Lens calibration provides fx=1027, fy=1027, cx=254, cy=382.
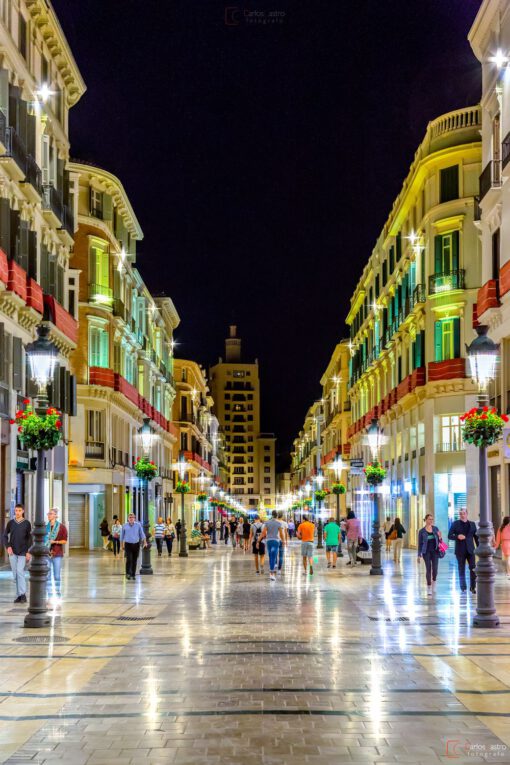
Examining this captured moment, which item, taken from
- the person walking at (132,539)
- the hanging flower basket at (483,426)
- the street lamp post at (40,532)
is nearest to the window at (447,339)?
the person walking at (132,539)

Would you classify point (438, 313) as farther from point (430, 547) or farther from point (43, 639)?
point (43, 639)

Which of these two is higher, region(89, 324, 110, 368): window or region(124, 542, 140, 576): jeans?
region(89, 324, 110, 368): window

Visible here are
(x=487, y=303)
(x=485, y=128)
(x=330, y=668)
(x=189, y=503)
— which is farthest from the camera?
(x=189, y=503)

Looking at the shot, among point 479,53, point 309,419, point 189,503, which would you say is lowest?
point 189,503

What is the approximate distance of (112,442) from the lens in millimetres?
53438

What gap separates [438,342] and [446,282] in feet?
9.14

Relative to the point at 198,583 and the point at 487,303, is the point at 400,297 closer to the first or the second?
the point at 487,303

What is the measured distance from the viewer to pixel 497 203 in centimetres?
3222

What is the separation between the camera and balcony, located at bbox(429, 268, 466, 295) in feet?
146

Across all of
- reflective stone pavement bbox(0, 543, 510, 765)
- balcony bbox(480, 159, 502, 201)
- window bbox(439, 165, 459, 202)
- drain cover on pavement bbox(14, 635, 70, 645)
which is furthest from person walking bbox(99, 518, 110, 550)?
drain cover on pavement bbox(14, 635, 70, 645)

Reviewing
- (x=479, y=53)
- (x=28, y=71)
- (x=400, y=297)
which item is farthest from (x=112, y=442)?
(x=479, y=53)

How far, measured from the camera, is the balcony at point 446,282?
44562 mm

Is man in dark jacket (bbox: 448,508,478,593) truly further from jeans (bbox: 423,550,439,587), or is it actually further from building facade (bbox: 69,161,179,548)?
building facade (bbox: 69,161,179,548)

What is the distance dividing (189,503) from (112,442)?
134 ft
